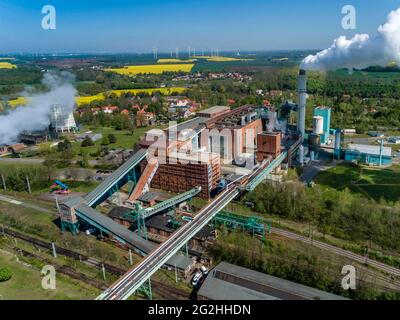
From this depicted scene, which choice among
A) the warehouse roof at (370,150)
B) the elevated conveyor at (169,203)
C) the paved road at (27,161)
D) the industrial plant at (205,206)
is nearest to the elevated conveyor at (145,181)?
the industrial plant at (205,206)

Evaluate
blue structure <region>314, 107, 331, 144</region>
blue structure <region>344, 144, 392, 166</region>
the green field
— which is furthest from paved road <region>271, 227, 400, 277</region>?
blue structure <region>314, 107, 331, 144</region>

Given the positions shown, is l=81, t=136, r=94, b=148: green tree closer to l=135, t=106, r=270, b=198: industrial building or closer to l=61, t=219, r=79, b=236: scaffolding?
l=135, t=106, r=270, b=198: industrial building

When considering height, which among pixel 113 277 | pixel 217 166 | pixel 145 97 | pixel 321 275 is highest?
pixel 145 97

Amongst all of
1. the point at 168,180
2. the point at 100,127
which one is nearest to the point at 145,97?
the point at 100,127

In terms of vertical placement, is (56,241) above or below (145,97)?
below

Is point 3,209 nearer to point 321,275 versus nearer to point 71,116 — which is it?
point 321,275

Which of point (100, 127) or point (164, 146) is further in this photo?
point (100, 127)
